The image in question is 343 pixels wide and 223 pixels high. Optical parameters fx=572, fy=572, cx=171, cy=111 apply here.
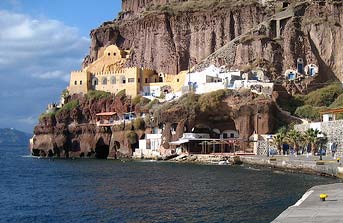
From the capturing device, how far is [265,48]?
114000 millimetres

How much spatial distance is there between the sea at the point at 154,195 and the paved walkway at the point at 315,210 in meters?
2.86

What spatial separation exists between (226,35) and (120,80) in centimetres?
2611

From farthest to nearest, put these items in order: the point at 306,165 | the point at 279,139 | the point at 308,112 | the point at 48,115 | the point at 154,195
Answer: the point at 48,115 < the point at 308,112 < the point at 279,139 < the point at 306,165 < the point at 154,195

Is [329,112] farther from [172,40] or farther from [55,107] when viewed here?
[55,107]

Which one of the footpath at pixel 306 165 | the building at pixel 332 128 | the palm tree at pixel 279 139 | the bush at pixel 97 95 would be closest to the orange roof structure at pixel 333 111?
the building at pixel 332 128

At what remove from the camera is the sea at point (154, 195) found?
38.8m

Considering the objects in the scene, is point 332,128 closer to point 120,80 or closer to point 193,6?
point 120,80

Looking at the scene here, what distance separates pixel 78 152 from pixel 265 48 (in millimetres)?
43734

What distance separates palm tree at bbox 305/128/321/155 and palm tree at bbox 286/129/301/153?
199 centimetres

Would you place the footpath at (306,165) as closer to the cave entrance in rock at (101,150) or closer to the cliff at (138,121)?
the cliff at (138,121)

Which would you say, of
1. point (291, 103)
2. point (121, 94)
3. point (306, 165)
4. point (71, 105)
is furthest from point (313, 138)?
point (71, 105)

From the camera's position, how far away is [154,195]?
49.1 meters

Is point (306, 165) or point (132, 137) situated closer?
point (306, 165)

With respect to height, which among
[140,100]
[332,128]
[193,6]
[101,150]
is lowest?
[101,150]
